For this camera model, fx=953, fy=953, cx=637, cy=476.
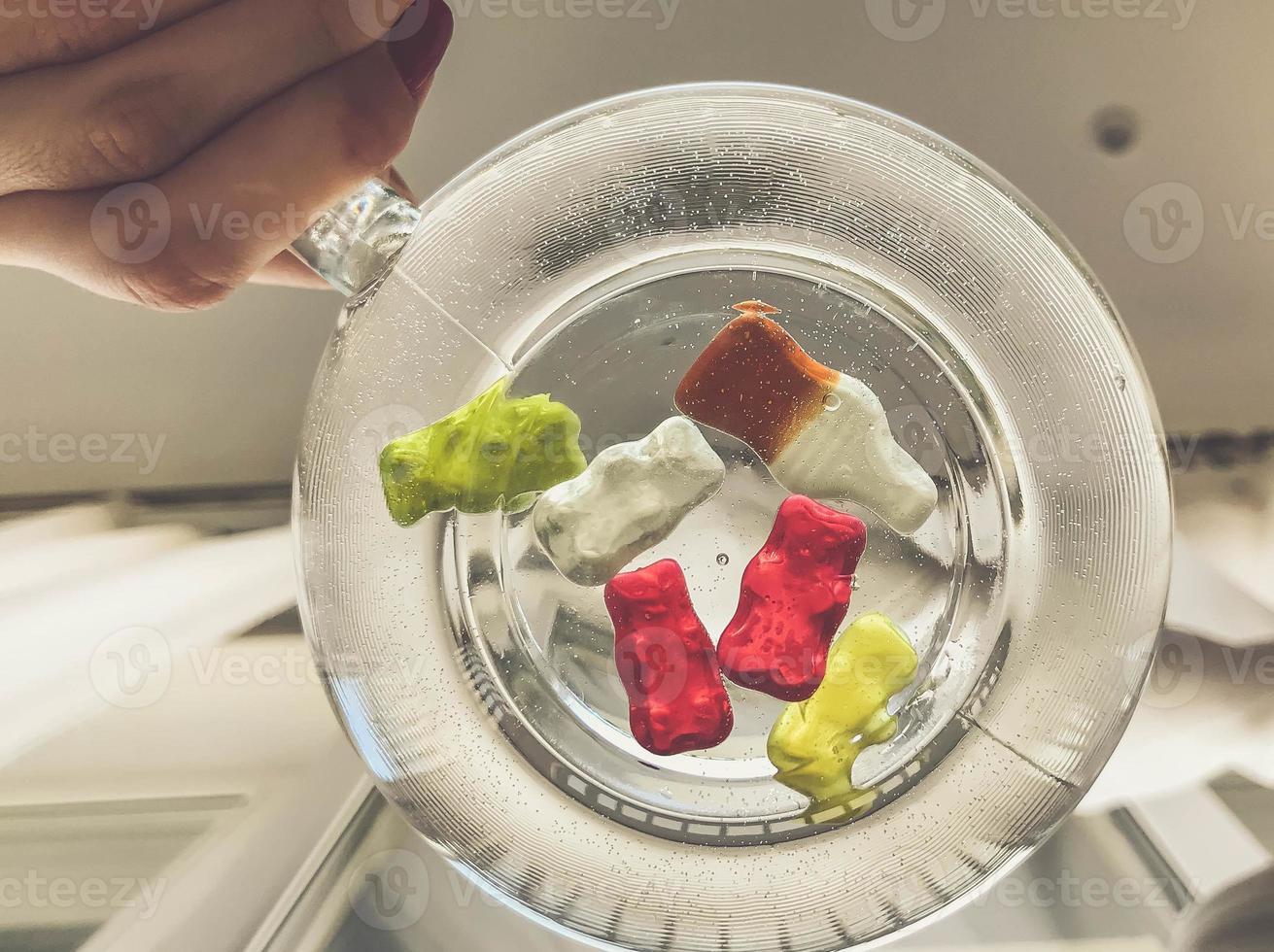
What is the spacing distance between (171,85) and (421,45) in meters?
0.14

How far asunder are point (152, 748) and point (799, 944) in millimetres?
472

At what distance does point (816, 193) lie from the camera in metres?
0.56

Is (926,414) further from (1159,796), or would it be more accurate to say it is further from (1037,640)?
(1159,796)

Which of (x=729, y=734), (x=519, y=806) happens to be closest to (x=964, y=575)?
(x=729, y=734)

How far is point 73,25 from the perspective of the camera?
1.76ft

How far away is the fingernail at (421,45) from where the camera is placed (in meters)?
0.53

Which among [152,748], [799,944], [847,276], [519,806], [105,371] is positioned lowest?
[799,944]

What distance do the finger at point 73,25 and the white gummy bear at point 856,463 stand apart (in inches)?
16.2

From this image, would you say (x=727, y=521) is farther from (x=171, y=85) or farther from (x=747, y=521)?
(x=171, y=85)

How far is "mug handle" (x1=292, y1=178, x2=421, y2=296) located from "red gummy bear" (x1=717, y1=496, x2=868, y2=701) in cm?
28

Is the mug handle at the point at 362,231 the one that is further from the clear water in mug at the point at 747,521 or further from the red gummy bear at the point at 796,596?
the red gummy bear at the point at 796,596

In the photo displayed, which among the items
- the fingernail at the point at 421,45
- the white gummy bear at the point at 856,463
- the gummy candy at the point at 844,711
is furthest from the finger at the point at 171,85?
the gummy candy at the point at 844,711

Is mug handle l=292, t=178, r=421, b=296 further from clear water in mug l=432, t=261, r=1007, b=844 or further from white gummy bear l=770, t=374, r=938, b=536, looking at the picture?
white gummy bear l=770, t=374, r=938, b=536

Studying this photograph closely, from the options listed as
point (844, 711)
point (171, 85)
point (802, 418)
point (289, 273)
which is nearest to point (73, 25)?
point (171, 85)
